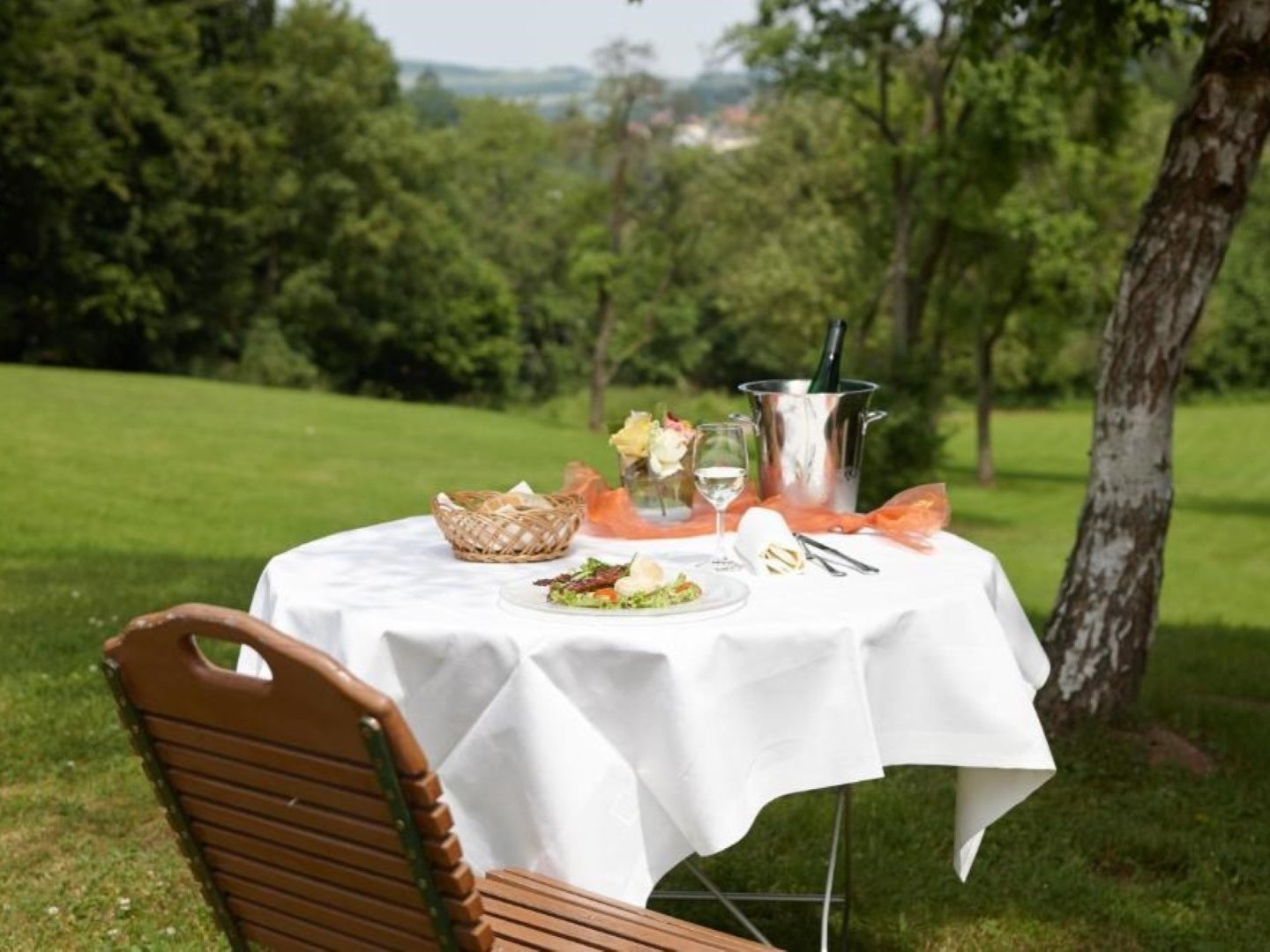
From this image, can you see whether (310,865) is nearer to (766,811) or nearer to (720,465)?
(720,465)

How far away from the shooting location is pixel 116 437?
64.8ft

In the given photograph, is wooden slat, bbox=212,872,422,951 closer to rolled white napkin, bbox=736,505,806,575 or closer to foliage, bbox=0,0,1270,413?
rolled white napkin, bbox=736,505,806,575

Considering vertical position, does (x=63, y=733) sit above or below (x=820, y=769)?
below

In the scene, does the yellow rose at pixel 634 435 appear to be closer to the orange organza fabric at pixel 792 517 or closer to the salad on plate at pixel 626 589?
the orange organza fabric at pixel 792 517

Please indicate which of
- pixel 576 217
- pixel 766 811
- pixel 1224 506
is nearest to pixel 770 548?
pixel 766 811

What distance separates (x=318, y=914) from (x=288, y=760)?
1.06 feet

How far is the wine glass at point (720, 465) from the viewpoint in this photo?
10.4 ft

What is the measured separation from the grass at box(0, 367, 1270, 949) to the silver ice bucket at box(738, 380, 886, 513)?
4.54 feet

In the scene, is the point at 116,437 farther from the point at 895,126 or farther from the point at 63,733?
the point at 63,733

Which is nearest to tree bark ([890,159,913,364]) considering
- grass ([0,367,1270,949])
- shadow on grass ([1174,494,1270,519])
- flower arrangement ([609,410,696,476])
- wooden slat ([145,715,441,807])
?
grass ([0,367,1270,949])

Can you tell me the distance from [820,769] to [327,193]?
1535 inches

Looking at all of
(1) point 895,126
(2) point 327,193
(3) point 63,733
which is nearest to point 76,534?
(3) point 63,733

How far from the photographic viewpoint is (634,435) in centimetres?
335

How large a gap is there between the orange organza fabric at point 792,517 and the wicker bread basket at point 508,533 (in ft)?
0.90
